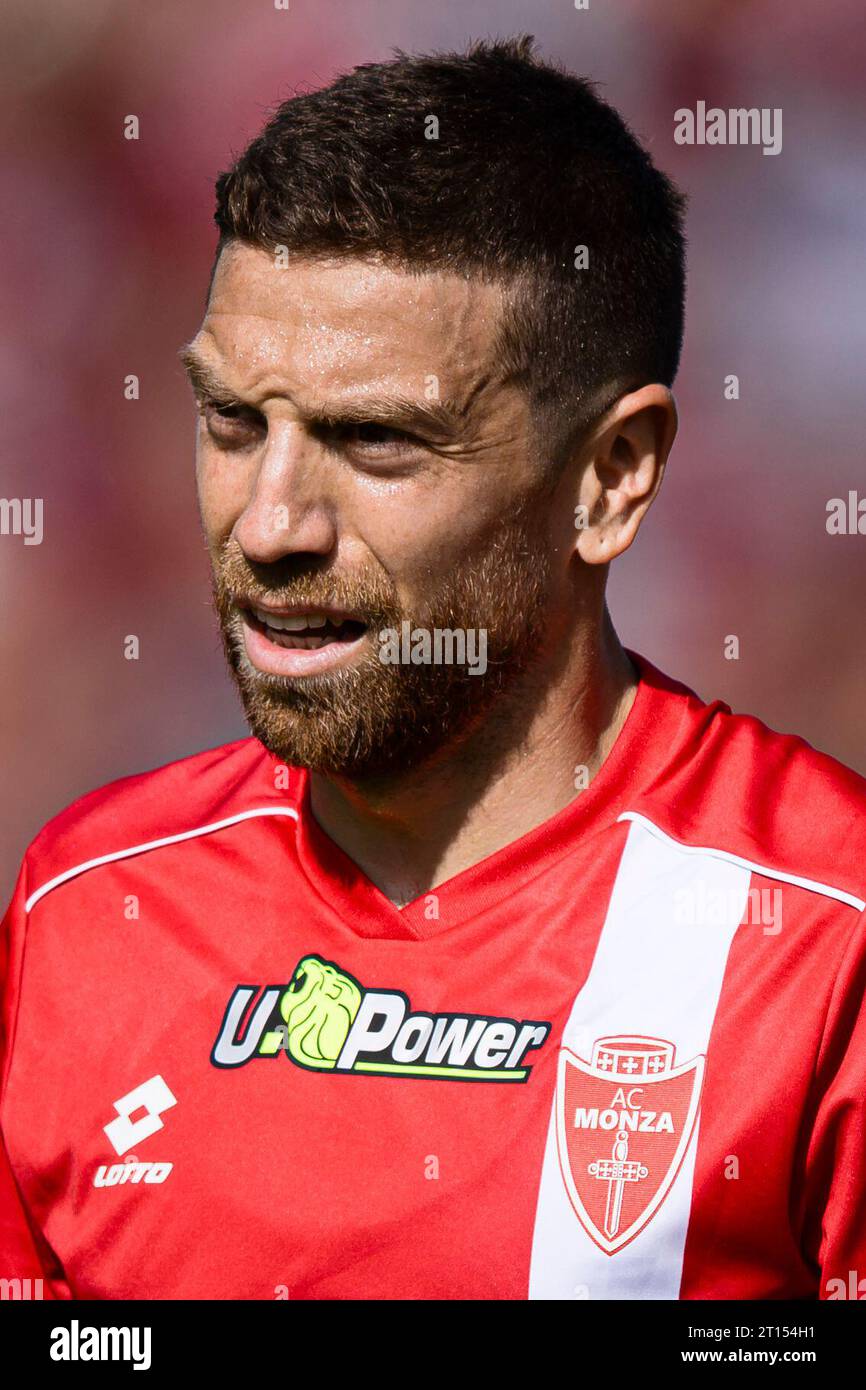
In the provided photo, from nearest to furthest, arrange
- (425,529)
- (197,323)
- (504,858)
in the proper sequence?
1. (425,529)
2. (504,858)
3. (197,323)

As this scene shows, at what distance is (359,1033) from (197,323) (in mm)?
4151

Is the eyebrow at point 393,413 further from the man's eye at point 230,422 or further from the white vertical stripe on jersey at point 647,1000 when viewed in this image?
the white vertical stripe on jersey at point 647,1000

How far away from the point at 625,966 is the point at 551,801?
254 millimetres

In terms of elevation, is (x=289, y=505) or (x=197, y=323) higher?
(x=197, y=323)

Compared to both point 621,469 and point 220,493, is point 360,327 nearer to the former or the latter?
point 220,493

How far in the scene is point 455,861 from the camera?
2.25m

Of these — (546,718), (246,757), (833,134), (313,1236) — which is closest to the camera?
(313,1236)

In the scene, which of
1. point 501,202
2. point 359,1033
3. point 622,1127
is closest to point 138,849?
point 359,1033

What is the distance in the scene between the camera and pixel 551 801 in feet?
7.36

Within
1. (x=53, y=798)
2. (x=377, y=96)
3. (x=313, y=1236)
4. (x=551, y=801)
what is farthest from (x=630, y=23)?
(x=313, y=1236)

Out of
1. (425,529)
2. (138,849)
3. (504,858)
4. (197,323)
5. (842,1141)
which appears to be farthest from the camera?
(197,323)

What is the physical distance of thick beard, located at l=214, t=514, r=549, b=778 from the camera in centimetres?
208

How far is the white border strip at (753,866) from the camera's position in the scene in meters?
2.05

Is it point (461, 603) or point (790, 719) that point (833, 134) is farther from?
point (461, 603)
